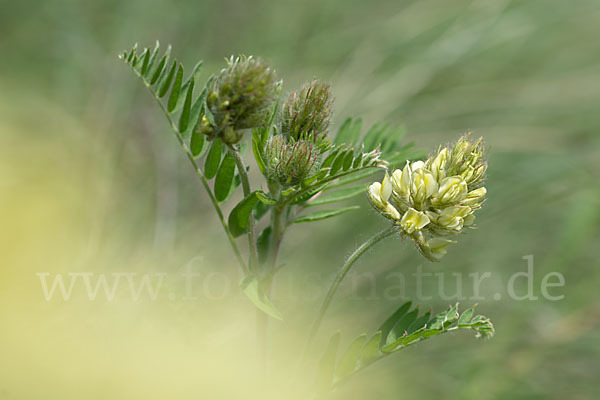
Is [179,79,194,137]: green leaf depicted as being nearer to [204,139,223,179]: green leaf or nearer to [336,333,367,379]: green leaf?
[204,139,223,179]: green leaf

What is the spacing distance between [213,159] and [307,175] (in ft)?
0.58

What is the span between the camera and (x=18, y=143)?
1.98 m

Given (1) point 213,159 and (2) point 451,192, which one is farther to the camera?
(1) point 213,159

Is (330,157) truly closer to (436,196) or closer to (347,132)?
(436,196)

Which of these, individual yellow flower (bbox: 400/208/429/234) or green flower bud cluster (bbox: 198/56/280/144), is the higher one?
green flower bud cluster (bbox: 198/56/280/144)

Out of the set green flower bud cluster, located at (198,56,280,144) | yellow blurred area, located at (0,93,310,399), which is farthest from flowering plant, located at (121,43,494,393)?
yellow blurred area, located at (0,93,310,399)

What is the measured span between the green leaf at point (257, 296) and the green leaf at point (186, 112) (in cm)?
27

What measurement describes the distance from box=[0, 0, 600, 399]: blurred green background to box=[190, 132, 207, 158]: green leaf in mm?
325

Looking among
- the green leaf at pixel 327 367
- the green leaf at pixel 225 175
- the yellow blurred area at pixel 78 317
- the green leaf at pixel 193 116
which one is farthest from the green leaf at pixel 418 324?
the green leaf at pixel 193 116

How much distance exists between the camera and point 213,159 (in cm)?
87

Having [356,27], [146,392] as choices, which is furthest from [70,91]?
[146,392]

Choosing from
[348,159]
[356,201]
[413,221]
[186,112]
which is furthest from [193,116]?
[356,201]

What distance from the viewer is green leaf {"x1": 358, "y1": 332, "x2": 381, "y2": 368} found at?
83 cm

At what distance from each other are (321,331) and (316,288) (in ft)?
0.47
